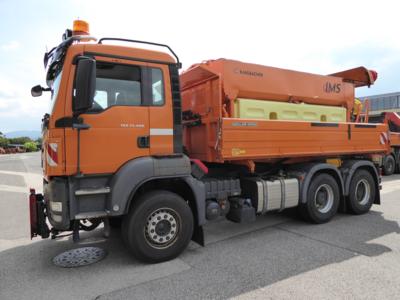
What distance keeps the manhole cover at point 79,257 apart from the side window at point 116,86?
2.09m

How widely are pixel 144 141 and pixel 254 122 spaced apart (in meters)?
1.84

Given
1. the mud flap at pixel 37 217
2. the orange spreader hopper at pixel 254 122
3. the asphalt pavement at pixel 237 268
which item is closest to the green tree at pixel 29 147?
the asphalt pavement at pixel 237 268

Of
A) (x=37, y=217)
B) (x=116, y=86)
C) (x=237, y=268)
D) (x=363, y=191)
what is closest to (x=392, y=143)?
(x=363, y=191)

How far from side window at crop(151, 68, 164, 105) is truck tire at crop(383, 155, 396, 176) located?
1297cm

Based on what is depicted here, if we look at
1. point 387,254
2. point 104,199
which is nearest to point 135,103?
point 104,199

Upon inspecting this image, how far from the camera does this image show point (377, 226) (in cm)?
562

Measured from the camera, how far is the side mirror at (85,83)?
3.36 metres

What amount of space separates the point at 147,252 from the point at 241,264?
4.03ft

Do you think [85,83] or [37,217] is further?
[37,217]

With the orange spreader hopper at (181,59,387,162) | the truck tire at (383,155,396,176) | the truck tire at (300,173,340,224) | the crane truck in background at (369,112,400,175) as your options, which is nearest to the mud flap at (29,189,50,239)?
the orange spreader hopper at (181,59,387,162)

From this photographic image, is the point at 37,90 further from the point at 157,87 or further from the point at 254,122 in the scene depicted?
the point at 254,122

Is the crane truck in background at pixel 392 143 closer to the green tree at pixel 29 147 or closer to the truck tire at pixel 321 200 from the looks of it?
the truck tire at pixel 321 200

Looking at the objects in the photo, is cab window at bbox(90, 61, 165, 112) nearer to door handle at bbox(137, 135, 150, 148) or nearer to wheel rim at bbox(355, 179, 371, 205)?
door handle at bbox(137, 135, 150, 148)

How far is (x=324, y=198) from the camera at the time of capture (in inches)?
240
